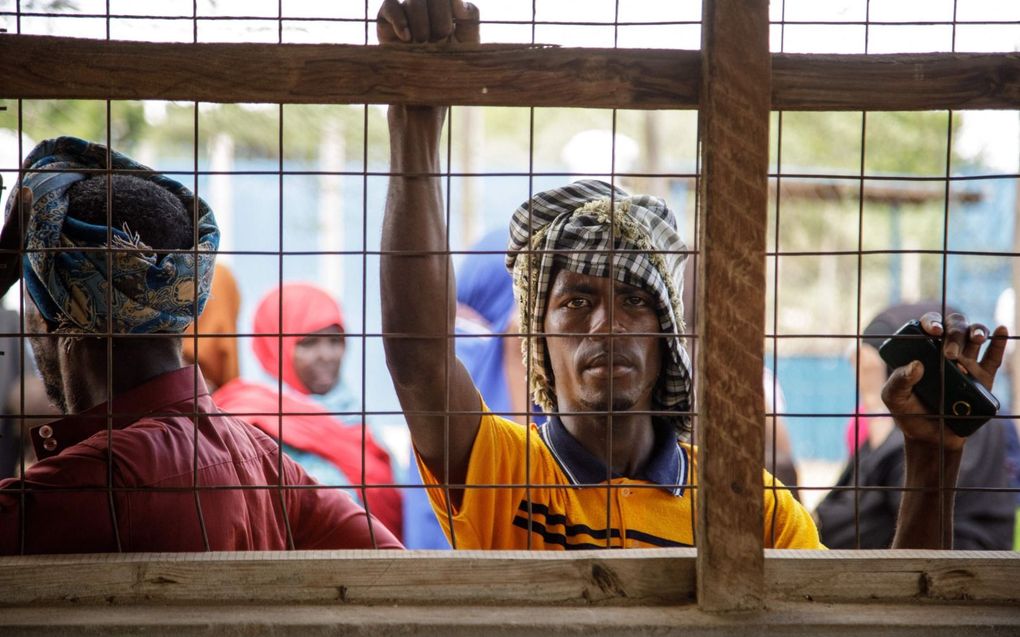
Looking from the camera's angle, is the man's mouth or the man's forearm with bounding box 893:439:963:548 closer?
the man's forearm with bounding box 893:439:963:548

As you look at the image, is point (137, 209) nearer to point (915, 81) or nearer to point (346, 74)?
point (346, 74)

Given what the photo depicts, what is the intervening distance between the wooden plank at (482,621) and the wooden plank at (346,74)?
80 centimetres

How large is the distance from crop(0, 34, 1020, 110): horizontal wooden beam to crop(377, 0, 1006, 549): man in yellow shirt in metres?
0.41

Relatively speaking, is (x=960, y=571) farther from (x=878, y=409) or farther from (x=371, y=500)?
(x=878, y=409)

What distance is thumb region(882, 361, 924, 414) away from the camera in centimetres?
205

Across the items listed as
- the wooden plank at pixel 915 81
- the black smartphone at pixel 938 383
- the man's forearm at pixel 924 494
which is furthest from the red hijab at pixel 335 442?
the wooden plank at pixel 915 81

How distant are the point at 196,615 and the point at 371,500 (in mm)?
2974

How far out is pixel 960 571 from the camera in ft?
5.53

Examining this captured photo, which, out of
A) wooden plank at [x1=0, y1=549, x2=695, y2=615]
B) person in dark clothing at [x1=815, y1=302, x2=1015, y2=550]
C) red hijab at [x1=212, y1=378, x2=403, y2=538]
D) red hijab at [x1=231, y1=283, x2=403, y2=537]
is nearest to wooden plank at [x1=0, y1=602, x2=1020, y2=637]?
wooden plank at [x1=0, y1=549, x2=695, y2=615]

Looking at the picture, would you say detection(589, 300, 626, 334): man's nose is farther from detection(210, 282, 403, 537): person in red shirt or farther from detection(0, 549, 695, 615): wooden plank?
detection(210, 282, 403, 537): person in red shirt

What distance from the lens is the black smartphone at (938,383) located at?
200 centimetres

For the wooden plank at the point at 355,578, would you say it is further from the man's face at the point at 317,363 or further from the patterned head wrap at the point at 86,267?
the man's face at the point at 317,363

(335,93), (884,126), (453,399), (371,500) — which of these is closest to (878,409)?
(371,500)

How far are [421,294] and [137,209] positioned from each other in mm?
611
